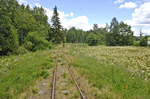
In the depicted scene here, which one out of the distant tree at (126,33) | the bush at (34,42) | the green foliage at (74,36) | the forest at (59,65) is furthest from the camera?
the green foliage at (74,36)

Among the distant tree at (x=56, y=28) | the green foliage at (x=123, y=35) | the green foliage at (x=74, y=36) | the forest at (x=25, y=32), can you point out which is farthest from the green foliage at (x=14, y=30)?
the green foliage at (x=74, y=36)

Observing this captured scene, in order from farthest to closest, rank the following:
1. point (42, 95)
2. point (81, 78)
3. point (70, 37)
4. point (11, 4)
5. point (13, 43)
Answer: point (70, 37) → point (11, 4) → point (13, 43) → point (81, 78) → point (42, 95)

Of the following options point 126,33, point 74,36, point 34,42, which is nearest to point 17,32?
point 34,42

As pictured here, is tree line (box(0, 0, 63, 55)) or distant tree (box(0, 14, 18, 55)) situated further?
tree line (box(0, 0, 63, 55))

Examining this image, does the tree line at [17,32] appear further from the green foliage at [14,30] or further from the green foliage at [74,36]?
the green foliage at [74,36]

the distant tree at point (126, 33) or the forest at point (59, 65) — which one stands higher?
the distant tree at point (126, 33)

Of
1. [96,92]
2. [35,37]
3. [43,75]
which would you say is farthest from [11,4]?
[96,92]

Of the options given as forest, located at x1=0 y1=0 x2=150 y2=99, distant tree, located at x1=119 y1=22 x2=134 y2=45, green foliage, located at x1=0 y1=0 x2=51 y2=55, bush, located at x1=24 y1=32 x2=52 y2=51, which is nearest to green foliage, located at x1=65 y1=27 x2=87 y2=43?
forest, located at x1=0 y1=0 x2=150 y2=99

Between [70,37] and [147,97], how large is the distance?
102201 millimetres

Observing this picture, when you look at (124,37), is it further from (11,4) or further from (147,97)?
(147,97)

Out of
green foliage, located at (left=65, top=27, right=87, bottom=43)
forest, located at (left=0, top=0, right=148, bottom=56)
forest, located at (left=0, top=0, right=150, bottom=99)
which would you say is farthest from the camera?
green foliage, located at (left=65, top=27, right=87, bottom=43)

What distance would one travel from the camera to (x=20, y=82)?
7.18 meters

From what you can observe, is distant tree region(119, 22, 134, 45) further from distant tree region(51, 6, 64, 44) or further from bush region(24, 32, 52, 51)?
bush region(24, 32, 52, 51)

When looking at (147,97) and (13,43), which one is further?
(13,43)
